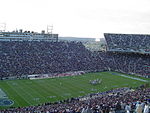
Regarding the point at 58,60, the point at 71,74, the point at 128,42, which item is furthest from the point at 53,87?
the point at 128,42

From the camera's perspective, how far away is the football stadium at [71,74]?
2911 cm

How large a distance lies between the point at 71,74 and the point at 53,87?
40.8ft

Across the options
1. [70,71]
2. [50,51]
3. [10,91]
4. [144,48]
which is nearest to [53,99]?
[10,91]

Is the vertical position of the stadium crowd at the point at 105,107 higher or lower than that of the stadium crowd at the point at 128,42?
lower

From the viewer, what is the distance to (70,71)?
173ft

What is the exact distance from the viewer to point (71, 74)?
165ft

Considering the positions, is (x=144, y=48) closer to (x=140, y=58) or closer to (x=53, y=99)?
(x=140, y=58)

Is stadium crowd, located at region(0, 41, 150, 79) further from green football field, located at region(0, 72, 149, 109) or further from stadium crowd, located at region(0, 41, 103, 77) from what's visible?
green football field, located at region(0, 72, 149, 109)

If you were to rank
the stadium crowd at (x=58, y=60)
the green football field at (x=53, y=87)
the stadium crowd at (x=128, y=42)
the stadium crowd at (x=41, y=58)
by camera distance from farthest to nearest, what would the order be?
the stadium crowd at (x=128, y=42) → the stadium crowd at (x=58, y=60) → the stadium crowd at (x=41, y=58) → the green football field at (x=53, y=87)

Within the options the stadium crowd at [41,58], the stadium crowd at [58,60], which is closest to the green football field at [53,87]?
the stadium crowd at [41,58]

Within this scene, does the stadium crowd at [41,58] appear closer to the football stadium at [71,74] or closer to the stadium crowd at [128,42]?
the football stadium at [71,74]

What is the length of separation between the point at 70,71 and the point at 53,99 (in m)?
21.2

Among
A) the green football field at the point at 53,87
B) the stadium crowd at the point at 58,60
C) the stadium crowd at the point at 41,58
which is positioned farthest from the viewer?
the stadium crowd at the point at 58,60

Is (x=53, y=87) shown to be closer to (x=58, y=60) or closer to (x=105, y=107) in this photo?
(x=58, y=60)
